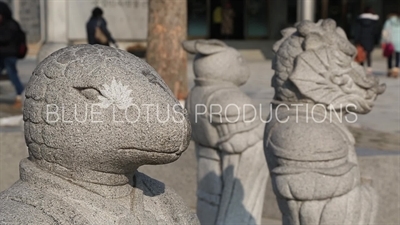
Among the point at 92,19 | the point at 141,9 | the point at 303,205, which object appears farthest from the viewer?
the point at 141,9

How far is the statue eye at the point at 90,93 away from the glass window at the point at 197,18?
23583 millimetres

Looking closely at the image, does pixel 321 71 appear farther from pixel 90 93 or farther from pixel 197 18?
pixel 197 18

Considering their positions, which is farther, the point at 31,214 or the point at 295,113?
the point at 295,113

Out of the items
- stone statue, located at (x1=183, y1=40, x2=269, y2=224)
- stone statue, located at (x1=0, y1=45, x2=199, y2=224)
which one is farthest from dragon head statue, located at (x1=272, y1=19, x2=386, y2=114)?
stone statue, located at (x1=0, y1=45, x2=199, y2=224)

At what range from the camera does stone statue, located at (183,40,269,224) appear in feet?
20.8

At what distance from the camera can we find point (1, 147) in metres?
8.70

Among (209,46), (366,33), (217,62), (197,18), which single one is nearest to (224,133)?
(217,62)

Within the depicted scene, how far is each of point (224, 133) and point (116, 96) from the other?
3638 millimetres

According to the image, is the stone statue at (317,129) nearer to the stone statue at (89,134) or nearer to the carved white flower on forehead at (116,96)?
the stone statue at (89,134)

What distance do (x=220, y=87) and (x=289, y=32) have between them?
1395 millimetres

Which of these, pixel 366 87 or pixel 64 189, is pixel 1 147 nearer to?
pixel 366 87

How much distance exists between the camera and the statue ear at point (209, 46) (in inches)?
253

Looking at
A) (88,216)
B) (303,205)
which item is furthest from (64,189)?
(303,205)

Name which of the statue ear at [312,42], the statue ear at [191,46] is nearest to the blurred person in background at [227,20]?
the statue ear at [191,46]
